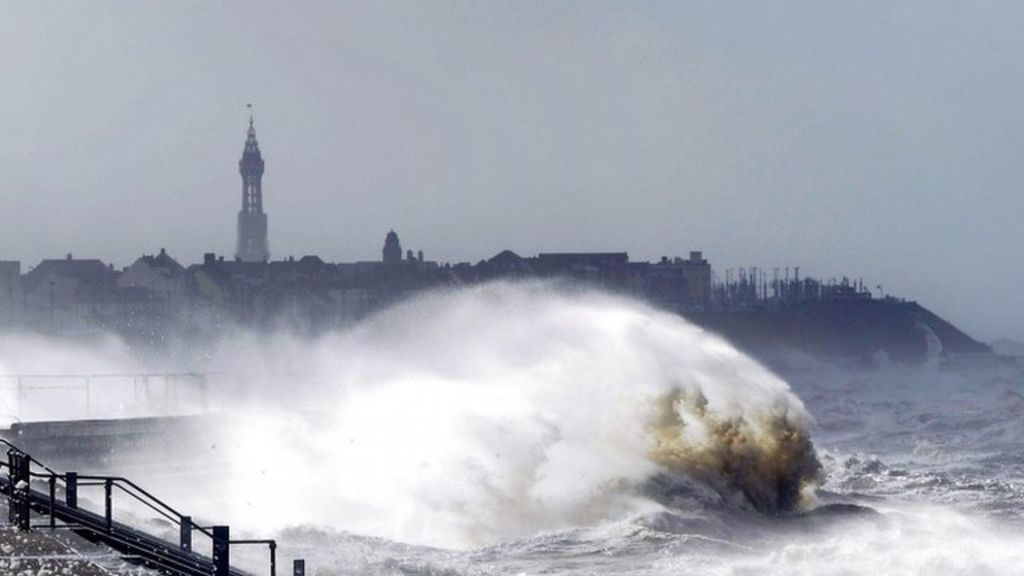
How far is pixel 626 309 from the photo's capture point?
5700 centimetres

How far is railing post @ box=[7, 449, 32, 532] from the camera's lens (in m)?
18.7

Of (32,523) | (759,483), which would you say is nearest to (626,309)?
(759,483)

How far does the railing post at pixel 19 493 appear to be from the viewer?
61.3 feet

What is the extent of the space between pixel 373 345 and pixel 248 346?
9535mm

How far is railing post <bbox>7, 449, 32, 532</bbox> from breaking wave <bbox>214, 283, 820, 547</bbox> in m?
12.8

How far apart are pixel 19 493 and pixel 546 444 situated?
23740mm

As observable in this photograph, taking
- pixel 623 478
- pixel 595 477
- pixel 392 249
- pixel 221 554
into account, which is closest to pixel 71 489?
pixel 221 554

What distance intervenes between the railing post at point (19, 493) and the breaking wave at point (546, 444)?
42.0 feet

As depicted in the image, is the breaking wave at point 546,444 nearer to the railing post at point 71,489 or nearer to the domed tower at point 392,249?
the railing post at point 71,489

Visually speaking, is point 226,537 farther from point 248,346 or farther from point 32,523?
point 248,346

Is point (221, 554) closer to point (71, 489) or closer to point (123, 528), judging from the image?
point (123, 528)

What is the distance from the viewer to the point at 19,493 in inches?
750

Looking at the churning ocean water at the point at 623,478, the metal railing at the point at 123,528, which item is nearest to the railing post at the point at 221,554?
the metal railing at the point at 123,528

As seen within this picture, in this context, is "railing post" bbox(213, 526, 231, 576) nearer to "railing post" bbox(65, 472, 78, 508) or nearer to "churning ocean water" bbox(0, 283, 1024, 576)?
"railing post" bbox(65, 472, 78, 508)
